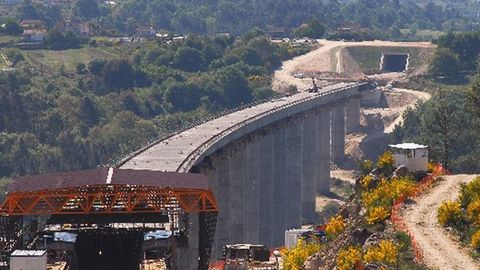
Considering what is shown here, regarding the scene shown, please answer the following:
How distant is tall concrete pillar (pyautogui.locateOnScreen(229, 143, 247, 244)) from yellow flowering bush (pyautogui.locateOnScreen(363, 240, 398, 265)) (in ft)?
193

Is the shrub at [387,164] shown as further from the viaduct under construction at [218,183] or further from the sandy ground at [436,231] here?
the viaduct under construction at [218,183]

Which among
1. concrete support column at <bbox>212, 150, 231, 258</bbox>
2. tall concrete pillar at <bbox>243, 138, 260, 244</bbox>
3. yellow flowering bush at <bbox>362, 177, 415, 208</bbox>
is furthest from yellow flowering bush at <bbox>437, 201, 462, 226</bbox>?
tall concrete pillar at <bbox>243, 138, 260, 244</bbox>

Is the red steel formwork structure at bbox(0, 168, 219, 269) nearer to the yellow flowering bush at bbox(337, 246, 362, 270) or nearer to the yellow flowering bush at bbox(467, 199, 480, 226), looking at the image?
the yellow flowering bush at bbox(337, 246, 362, 270)

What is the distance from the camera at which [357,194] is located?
238 ft

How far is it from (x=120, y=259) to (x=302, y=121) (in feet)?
289

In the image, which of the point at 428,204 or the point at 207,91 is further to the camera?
the point at 207,91

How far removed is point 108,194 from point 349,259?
403 inches

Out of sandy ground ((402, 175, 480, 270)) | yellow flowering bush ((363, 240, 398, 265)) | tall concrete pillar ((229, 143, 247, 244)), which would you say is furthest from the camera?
tall concrete pillar ((229, 143, 247, 244))

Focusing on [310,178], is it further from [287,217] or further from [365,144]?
[365,144]

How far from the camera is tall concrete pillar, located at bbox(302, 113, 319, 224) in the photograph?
14188 cm

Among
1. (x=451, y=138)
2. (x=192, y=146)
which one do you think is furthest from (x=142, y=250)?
(x=451, y=138)

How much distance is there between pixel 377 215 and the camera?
60.9m

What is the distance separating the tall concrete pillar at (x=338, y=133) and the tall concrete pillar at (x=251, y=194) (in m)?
40.4

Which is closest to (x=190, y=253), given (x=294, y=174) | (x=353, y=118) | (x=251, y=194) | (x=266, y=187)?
(x=251, y=194)
